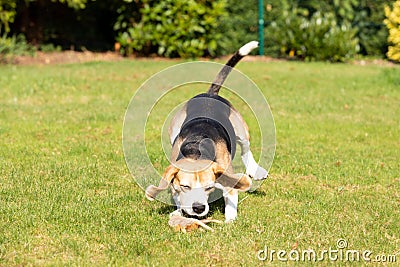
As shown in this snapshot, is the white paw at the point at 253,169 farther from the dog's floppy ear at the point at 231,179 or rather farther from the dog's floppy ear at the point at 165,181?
the dog's floppy ear at the point at 165,181

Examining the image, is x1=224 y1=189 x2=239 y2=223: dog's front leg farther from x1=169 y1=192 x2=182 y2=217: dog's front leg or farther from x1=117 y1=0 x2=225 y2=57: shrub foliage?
x1=117 y1=0 x2=225 y2=57: shrub foliage

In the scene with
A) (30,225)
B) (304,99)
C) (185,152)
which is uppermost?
(185,152)

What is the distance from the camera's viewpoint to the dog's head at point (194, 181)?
4738mm

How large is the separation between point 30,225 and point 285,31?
505 inches

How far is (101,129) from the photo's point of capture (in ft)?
29.2

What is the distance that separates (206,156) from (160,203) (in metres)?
0.84

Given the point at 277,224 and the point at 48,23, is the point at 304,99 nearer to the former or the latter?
the point at 277,224

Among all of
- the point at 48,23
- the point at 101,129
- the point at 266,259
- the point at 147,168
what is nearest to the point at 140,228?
the point at 266,259

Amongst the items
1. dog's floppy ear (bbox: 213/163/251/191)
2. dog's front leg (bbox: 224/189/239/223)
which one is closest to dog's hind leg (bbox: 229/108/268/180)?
dog's front leg (bbox: 224/189/239/223)

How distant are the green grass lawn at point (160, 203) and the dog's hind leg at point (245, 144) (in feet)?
0.59

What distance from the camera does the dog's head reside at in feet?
15.5

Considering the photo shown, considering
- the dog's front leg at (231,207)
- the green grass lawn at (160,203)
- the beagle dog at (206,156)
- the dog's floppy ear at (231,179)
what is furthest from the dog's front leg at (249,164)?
the dog's floppy ear at (231,179)

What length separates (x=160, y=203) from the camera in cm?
566

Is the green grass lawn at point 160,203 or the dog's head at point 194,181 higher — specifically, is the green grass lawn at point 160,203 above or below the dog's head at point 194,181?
below
